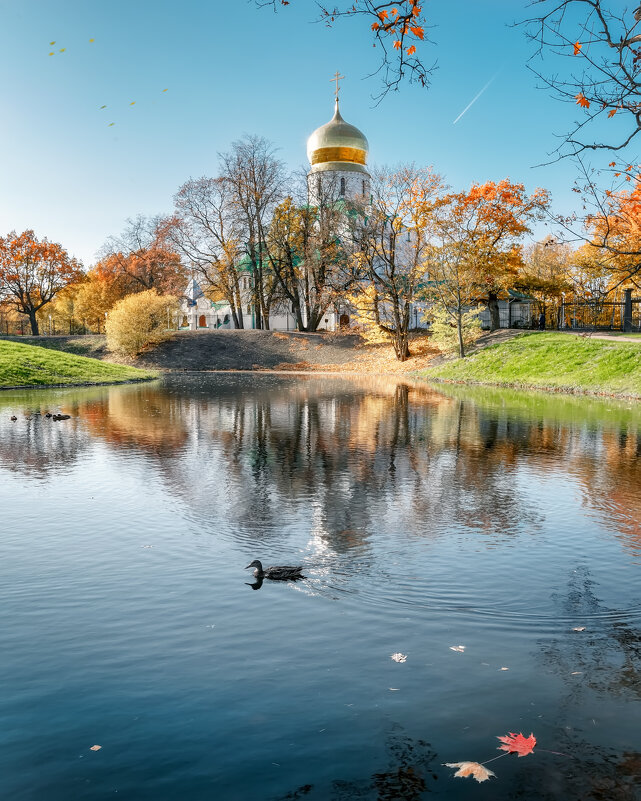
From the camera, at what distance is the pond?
361cm

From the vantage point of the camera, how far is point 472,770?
140 inches

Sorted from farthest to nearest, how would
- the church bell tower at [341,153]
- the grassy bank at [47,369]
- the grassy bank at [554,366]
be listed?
the church bell tower at [341,153] < the grassy bank at [47,369] < the grassy bank at [554,366]

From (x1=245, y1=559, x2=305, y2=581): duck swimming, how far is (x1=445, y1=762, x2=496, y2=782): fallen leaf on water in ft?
9.00

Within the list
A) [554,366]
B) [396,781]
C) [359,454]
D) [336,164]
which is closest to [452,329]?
[554,366]

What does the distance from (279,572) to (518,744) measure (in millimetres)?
2813

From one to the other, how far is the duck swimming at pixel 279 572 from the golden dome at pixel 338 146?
196 feet

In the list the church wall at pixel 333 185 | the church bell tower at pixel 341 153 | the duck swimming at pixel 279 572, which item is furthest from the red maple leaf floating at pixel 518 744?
the church bell tower at pixel 341 153

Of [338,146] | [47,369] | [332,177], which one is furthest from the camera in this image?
[338,146]

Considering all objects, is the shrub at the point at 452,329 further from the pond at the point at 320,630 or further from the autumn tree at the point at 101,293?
the autumn tree at the point at 101,293

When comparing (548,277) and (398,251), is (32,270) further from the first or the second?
(548,277)

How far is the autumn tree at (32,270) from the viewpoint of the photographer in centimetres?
5953

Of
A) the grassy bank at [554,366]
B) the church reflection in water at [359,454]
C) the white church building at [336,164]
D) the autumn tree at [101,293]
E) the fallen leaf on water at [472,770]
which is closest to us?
the fallen leaf on water at [472,770]

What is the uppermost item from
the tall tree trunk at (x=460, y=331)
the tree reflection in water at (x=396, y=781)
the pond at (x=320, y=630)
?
the tall tree trunk at (x=460, y=331)

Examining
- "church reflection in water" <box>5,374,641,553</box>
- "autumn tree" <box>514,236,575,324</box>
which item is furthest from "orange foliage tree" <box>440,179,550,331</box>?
"church reflection in water" <box>5,374,641,553</box>
